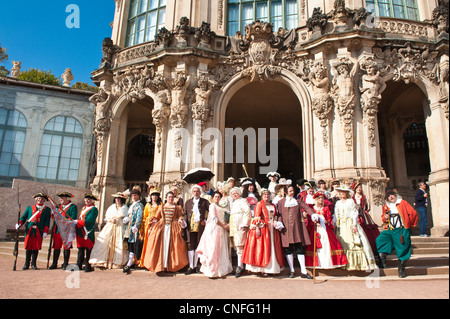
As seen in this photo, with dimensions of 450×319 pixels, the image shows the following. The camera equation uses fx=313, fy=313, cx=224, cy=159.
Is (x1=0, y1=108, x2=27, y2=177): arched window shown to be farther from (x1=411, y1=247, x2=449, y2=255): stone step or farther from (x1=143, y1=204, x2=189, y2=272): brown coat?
(x1=411, y1=247, x2=449, y2=255): stone step

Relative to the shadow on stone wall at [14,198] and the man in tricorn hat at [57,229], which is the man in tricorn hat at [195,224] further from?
the shadow on stone wall at [14,198]

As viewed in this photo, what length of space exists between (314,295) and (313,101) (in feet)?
25.9

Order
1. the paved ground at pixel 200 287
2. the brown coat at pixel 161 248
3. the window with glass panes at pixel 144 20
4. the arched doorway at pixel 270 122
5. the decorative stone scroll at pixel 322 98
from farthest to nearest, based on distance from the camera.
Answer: the arched doorway at pixel 270 122, the window with glass panes at pixel 144 20, the decorative stone scroll at pixel 322 98, the brown coat at pixel 161 248, the paved ground at pixel 200 287

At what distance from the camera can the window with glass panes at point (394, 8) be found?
483 inches

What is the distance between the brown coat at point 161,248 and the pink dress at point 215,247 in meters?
0.44

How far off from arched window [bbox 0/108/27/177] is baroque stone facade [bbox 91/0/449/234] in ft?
17.8

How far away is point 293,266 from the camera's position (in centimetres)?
655

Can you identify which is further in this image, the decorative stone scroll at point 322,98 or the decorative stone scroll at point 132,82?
the decorative stone scroll at point 132,82

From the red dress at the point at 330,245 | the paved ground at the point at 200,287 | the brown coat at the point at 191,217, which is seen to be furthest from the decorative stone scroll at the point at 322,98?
the paved ground at the point at 200,287

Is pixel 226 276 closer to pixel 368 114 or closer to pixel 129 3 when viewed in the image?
pixel 368 114

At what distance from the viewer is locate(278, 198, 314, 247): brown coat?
6.27 metres

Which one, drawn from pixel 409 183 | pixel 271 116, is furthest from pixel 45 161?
pixel 409 183

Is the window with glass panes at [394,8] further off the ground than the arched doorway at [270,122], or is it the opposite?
the window with glass panes at [394,8]

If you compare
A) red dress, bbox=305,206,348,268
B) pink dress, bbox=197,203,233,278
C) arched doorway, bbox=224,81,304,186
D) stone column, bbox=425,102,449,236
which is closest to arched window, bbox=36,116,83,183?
arched doorway, bbox=224,81,304,186
